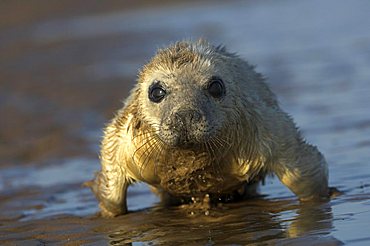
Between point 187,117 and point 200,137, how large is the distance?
17 centimetres

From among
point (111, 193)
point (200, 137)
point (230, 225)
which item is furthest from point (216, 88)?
point (111, 193)

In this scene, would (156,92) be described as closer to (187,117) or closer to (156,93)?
(156,93)

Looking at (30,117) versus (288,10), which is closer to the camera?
(30,117)

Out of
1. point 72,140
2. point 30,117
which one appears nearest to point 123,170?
point 72,140

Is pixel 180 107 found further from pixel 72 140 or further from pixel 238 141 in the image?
pixel 72 140

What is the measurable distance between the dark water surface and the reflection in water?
0.04 feet

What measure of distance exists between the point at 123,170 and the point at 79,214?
807mm

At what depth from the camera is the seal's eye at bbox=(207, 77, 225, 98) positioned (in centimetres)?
756

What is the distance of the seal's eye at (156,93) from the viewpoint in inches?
297

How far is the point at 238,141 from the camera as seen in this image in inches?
316

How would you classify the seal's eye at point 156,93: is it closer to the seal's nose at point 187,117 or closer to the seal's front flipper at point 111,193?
the seal's nose at point 187,117

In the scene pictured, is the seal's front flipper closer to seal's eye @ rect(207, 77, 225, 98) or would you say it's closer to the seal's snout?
seal's eye @ rect(207, 77, 225, 98)

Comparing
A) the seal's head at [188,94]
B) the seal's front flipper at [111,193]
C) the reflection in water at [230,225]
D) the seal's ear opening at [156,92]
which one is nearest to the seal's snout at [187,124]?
the seal's head at [188,94]

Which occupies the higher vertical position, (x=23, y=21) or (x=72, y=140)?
(x=23, y=21)
